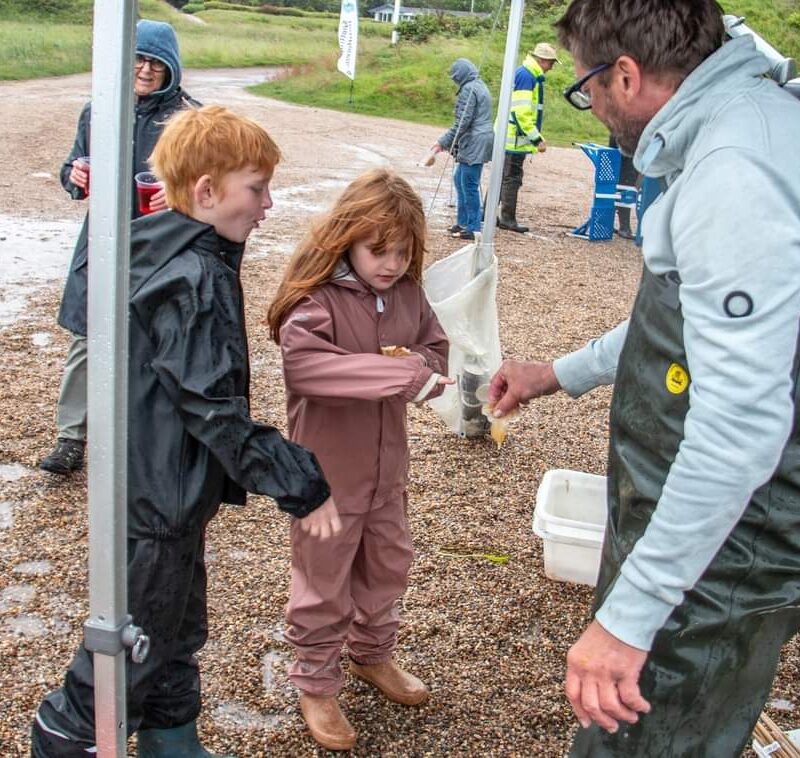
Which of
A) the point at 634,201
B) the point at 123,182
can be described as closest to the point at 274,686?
the point at 123,182

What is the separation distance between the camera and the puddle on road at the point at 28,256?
6684mm

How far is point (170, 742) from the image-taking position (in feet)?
7.75

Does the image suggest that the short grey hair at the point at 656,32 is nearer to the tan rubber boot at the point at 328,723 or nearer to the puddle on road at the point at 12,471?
the tan rubber boot at the point at 328,723

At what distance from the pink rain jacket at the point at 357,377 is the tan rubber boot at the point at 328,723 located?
1.86 ft

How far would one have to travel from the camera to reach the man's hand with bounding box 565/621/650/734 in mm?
1495

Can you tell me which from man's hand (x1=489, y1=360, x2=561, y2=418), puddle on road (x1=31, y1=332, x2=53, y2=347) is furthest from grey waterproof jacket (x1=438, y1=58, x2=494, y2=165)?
man's hand (x1=489, y1=360, x2=561, y2=418)

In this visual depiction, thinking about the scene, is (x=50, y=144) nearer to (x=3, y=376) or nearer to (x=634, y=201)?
(x=634, y=201)

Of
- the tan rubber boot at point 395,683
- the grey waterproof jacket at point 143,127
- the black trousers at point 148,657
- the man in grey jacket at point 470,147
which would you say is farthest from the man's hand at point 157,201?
the man in grey jacket at point 470,147

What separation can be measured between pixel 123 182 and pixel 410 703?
1.86 meters

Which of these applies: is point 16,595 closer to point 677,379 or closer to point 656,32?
point 677,379

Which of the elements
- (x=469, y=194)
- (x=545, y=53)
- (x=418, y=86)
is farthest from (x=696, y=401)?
(x=418, y=86)

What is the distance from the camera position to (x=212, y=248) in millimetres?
2045

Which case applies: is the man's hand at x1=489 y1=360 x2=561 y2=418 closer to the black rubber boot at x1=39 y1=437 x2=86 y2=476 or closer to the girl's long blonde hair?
the girl's long blonde hair

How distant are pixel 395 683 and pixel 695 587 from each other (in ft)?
4.61
